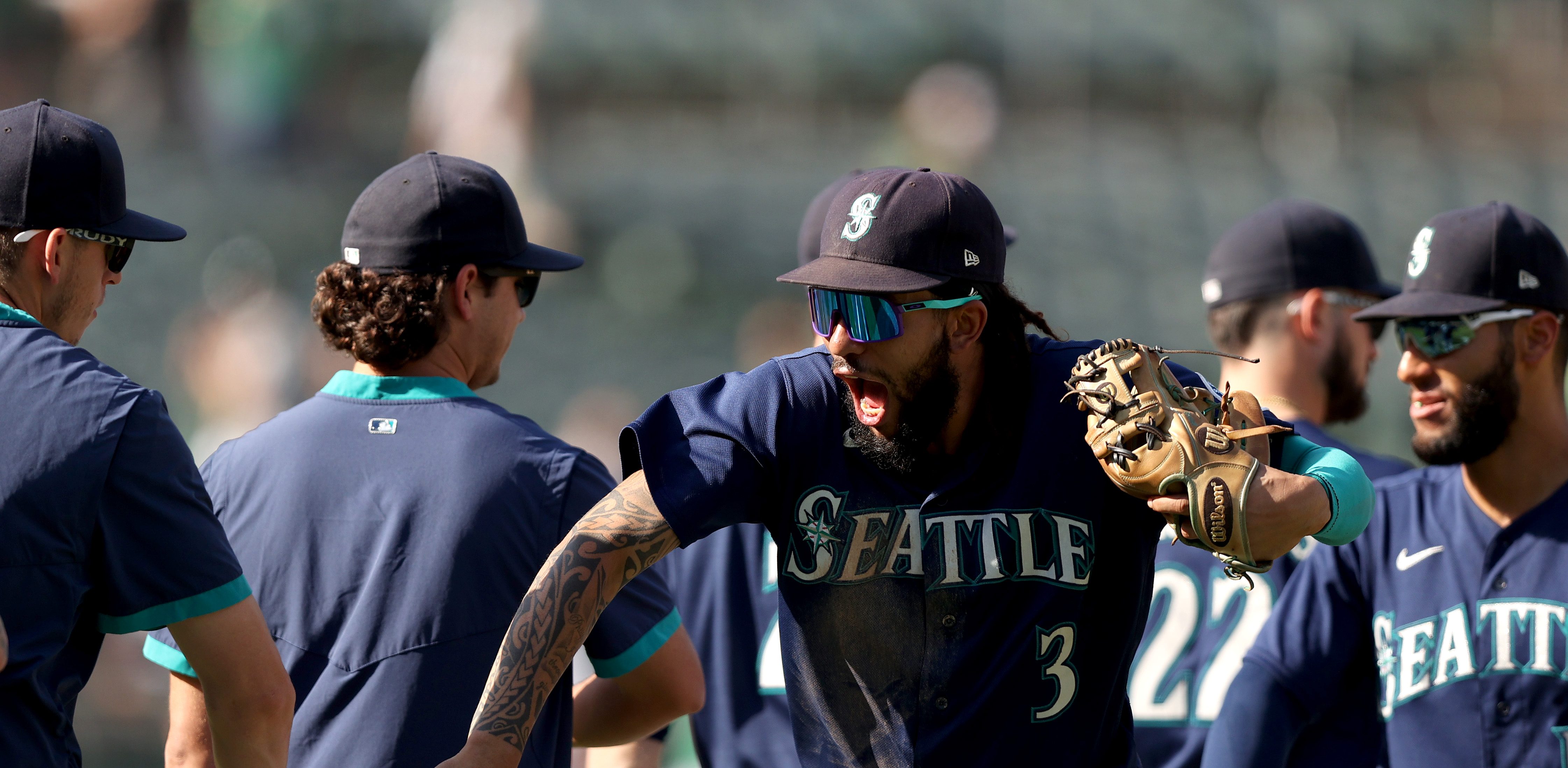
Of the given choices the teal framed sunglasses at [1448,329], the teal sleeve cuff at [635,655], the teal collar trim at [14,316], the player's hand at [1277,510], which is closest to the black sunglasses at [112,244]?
the teal collar trim at [14,316]

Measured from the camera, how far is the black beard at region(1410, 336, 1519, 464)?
3.56m

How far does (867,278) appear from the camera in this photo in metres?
2.54

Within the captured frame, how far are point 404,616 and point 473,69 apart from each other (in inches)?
415

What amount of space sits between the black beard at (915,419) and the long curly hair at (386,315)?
0.92 meters

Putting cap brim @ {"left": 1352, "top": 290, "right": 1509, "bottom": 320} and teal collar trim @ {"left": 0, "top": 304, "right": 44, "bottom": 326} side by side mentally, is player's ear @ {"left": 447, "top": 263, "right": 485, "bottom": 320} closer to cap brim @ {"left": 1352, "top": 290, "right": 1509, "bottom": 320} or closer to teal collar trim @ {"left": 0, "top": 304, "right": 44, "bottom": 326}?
teal collar trim @ {"left": 0, "top": 304, "right": 44, "bottom": 326}

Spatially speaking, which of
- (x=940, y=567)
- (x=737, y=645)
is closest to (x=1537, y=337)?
(x=940, y=567)

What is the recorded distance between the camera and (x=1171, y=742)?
13.2 ft

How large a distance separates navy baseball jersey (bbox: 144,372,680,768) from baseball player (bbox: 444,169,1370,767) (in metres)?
0.34

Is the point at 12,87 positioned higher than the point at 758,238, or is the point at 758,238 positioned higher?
the point at 12,87

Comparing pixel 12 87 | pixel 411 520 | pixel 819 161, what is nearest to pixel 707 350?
pixel 819 161

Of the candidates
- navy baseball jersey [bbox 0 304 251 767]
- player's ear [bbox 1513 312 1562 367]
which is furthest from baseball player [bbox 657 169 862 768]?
player's ear [bbox 1513 312 1562 367]

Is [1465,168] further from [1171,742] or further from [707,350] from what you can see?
[1171,742]

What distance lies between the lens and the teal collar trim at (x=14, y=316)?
246 centimetres

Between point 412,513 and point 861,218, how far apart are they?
40.0 inches
